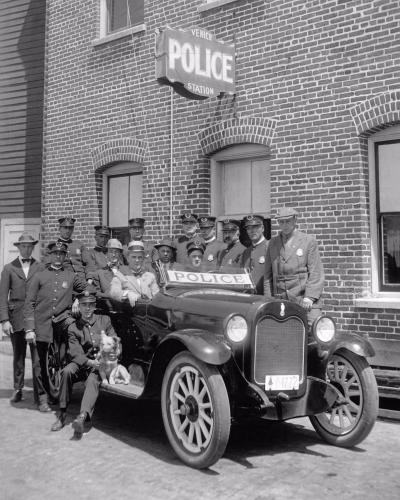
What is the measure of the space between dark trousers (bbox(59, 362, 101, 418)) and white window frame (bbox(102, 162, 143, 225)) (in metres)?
5.28

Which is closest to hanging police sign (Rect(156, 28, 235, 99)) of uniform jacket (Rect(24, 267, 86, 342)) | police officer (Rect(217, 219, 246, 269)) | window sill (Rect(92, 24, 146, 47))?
police officer (Rect(217, 219, 246, 269))

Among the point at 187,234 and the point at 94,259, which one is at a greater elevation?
the point at 187,234

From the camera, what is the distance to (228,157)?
9.82 m

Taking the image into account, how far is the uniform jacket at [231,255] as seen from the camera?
7.76 meters

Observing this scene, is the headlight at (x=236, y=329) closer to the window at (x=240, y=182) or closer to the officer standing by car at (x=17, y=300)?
the officer standing by car at (x=17, y=300)

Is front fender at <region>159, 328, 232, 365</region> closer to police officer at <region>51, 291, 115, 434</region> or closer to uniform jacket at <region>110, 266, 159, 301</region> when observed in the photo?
police officer at <region>51, 291, 115, 434</region>

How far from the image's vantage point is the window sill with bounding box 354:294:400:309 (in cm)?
782

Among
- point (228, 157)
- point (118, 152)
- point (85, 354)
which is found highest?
point (118, 152)

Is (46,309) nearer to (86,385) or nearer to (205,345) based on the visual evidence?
(86,385)

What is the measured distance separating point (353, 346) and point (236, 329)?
110 cm

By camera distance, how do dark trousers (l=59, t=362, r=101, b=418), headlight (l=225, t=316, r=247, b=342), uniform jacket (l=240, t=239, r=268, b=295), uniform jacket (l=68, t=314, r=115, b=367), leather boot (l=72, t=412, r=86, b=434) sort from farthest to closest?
uniform jacket (l=240, t=239, r=268, b=295), uniform jacket (l=68, t=314, r=115, b=367), dark trousers (l=59, t=362, r=101, b=418), leather boot (l=72, t=412, r=86, b=434), headlight (l=225, t=316, r=247, b=342)

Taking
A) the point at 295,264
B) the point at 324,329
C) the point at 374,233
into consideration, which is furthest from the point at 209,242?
the point at 324,329

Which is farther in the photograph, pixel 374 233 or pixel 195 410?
pixel 374 233

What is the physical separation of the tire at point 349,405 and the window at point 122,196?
6.16m
